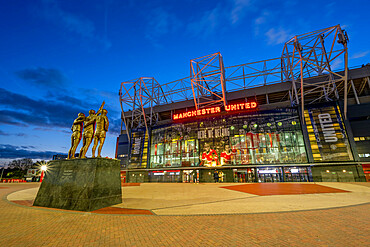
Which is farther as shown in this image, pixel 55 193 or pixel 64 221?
pixel 55 193

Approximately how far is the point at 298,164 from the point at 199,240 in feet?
118

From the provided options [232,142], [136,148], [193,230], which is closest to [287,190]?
[193,230]

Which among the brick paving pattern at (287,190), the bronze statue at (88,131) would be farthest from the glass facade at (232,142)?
the bronze statue at (88,131)

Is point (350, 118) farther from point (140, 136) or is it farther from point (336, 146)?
point (140, 136)

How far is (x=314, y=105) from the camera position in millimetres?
35688

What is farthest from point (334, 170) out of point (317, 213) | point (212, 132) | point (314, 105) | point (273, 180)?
point (317, 213)

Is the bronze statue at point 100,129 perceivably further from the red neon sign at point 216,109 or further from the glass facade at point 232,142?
the red neon sign at point 216,109

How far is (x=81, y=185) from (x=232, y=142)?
33659mm

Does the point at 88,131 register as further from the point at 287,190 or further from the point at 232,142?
the point at 232,142

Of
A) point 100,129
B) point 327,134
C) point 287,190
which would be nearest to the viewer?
point 100,129

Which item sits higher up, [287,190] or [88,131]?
[88,131]

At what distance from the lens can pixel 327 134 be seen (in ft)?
108

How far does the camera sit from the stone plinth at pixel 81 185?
28.7 feet

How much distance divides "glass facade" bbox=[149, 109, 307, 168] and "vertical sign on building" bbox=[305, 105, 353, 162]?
2.08m
